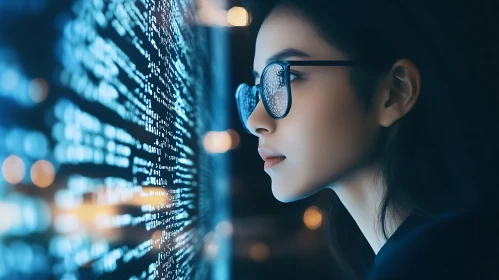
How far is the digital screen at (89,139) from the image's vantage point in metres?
0.27

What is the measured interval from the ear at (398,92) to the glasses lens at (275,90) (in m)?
0.17

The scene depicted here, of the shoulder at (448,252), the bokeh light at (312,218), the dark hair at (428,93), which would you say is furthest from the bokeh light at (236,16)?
the shoulder at (448,252)

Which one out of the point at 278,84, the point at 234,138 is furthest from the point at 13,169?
the point at 234,138

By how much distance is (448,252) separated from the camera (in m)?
0.65

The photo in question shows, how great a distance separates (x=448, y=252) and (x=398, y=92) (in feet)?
0.96

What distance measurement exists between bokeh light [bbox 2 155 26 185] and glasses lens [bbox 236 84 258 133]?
67cm

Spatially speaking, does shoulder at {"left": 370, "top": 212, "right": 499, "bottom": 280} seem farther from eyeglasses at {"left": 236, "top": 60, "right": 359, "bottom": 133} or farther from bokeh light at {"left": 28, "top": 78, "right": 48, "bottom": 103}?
bokeh light at {"left": 28, "top": 78, "right": 48, "bottom": 103}

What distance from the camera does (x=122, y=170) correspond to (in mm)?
454

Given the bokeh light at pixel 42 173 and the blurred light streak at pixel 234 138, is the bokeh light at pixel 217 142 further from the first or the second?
the bokeh light at pixel 42 173

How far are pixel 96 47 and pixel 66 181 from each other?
0.41 ft

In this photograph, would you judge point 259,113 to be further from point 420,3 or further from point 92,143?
point 92,143

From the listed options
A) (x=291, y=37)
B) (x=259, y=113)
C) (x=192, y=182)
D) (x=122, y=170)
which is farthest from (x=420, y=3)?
(x=122, y=170)

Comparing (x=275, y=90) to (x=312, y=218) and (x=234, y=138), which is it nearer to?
(x=234, y=138)

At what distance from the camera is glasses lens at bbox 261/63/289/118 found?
31.4 inches
